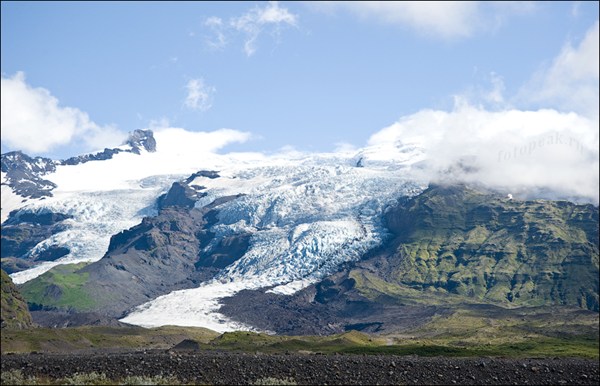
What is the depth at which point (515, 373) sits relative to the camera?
90750 mm

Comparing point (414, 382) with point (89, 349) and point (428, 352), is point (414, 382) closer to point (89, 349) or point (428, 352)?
point (428, 352)

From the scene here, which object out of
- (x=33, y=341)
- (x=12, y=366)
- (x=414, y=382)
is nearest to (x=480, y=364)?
(x=414, y=382)

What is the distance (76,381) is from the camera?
7150 cm

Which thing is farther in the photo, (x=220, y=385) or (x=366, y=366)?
(x=366, y=366)

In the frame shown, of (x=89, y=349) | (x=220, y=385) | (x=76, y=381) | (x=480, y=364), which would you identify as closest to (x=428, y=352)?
(x=480, y=364)

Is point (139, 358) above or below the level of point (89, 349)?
above

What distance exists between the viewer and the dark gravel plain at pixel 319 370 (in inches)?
3177

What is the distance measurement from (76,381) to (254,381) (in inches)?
708

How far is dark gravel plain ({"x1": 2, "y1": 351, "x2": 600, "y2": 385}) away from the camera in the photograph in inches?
3177

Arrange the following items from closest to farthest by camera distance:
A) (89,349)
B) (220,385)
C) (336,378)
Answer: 1. (220,385)
2. (336,378)
3. (89,349)

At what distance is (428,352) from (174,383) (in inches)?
3983

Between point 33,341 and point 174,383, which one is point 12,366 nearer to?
point 174,383

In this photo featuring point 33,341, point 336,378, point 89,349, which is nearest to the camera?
point 336,378

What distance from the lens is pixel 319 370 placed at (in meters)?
85.7
